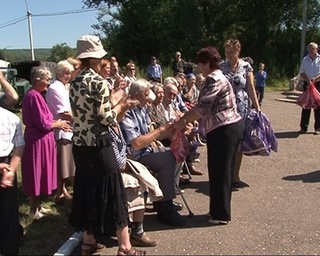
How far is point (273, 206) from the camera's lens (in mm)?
5324

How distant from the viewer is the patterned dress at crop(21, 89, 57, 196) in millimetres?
4734

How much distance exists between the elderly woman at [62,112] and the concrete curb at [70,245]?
1066 mm

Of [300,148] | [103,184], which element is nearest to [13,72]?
[300,148]

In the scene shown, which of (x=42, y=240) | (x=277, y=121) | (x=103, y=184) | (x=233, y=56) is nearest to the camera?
(x=103, y=184)

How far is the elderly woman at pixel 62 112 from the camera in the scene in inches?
199

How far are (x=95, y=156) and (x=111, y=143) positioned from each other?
187mm

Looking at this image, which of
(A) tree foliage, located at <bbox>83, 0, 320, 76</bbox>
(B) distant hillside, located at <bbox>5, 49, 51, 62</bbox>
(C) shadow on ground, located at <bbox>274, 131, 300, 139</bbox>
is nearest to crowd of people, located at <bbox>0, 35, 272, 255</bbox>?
(C) shadow on ground, located at <bbox>274, 131, 300, 139</bbox>

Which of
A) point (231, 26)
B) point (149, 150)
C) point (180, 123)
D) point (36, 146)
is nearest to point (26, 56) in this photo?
point (231, 26)

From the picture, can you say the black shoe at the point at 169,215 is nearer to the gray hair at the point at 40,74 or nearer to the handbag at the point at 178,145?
the handbag at the point at 178,145

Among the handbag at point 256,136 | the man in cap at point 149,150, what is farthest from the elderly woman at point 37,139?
the handbag at point 256,136

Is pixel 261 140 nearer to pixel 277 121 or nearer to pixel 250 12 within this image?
pixel 277 121

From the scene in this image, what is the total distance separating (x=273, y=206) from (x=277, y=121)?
6.83 metres

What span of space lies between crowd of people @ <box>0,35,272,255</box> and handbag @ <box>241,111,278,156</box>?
13cm

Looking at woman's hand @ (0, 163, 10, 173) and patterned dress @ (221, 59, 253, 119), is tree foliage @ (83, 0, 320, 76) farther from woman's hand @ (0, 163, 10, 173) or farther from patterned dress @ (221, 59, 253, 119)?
woman's hand @ (0, 163, 10, 173)
